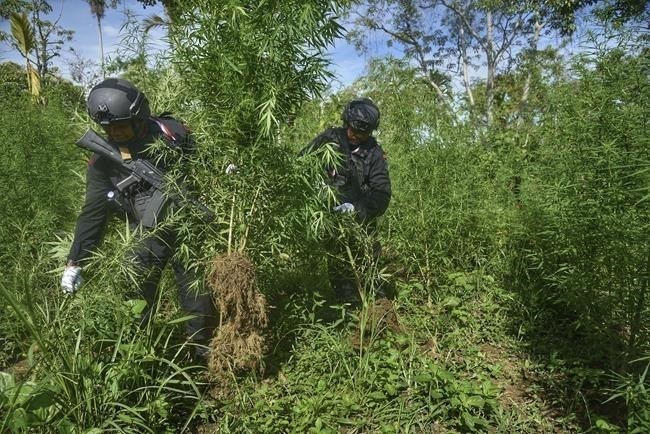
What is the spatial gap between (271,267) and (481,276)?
2.16m

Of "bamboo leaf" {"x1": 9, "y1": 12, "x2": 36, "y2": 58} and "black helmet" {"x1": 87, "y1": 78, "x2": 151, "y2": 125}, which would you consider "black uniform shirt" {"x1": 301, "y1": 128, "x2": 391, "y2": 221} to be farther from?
"bamboo leaf" {"x1": 9, "y1": 12, "x2": 36, "y2": 58}

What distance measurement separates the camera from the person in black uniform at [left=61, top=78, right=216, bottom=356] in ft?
10.0

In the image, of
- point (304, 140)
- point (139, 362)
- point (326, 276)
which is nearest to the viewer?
point (139, 362)

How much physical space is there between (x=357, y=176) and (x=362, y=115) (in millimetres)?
524

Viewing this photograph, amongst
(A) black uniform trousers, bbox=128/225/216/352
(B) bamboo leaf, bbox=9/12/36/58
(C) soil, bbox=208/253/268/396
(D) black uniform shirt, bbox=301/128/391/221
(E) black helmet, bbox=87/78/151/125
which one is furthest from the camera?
(B) bamboo leaf, bbox=9/12/36/58

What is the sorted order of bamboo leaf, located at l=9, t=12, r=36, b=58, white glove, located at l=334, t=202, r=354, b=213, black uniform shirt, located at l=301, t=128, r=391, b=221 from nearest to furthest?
white glove, located at l=334, t=202, r=354, b=213 < black uniform shirt, located at l=301, t=128, r=391, b=221 < bamboo leaf, located at l=9, t=12, r=36, b=58

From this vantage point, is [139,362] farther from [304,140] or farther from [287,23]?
[304,140]

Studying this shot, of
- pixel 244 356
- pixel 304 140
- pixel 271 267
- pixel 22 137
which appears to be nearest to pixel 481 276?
pixel 271 267

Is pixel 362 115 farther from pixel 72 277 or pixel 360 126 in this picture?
pixel 72 277

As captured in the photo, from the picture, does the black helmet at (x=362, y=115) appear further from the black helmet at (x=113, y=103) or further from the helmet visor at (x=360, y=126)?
the black helmet at (x=113, y=103)

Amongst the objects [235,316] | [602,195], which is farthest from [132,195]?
[602,195]

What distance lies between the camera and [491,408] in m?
3.00

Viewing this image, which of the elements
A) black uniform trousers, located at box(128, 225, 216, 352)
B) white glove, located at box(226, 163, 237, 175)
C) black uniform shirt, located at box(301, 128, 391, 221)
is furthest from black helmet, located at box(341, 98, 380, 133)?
black uniform trousers, located at box(128, 225, 216, 352)

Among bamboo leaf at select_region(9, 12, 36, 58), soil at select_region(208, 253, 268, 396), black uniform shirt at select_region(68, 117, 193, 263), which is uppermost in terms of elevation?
bamboo leaf at select_region(9, 12, 36, 58)
